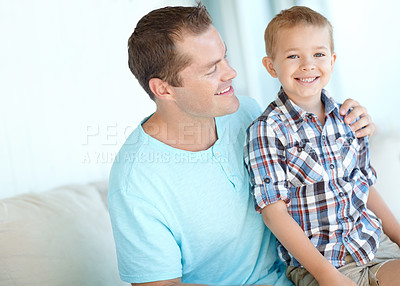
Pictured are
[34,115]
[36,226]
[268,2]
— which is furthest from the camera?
[268,2]

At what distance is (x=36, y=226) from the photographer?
1.54 meters

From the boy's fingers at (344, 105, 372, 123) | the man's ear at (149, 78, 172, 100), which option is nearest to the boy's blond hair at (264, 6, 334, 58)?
the boy's fingers at (344, 105, 372, 123)

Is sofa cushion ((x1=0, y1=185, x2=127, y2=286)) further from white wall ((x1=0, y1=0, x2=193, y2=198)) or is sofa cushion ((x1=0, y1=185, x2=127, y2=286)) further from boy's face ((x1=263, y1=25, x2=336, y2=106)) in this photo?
boy's face ((x1=263, y1=25, x2=336, y2=106))

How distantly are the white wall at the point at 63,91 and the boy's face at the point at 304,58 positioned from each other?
39.4 inches

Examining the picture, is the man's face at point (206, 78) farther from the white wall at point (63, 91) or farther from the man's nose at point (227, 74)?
the white wall at point (63, 91)

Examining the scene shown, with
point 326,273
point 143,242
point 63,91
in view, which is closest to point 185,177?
point 143,242

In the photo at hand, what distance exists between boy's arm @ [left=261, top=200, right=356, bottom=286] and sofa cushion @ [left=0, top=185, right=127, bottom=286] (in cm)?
62

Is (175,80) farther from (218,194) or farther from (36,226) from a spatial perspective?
(36,226)

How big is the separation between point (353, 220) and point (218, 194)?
1.28ft

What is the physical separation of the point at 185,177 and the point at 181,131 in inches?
5.8

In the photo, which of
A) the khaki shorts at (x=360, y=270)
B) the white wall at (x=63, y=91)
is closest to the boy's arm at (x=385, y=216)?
the khaki shorts at (x=360, y=270)

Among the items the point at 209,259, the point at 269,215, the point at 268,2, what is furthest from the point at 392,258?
the point at 268,2

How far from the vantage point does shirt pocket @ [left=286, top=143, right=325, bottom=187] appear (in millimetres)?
1342

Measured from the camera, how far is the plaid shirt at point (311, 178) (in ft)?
4.37
